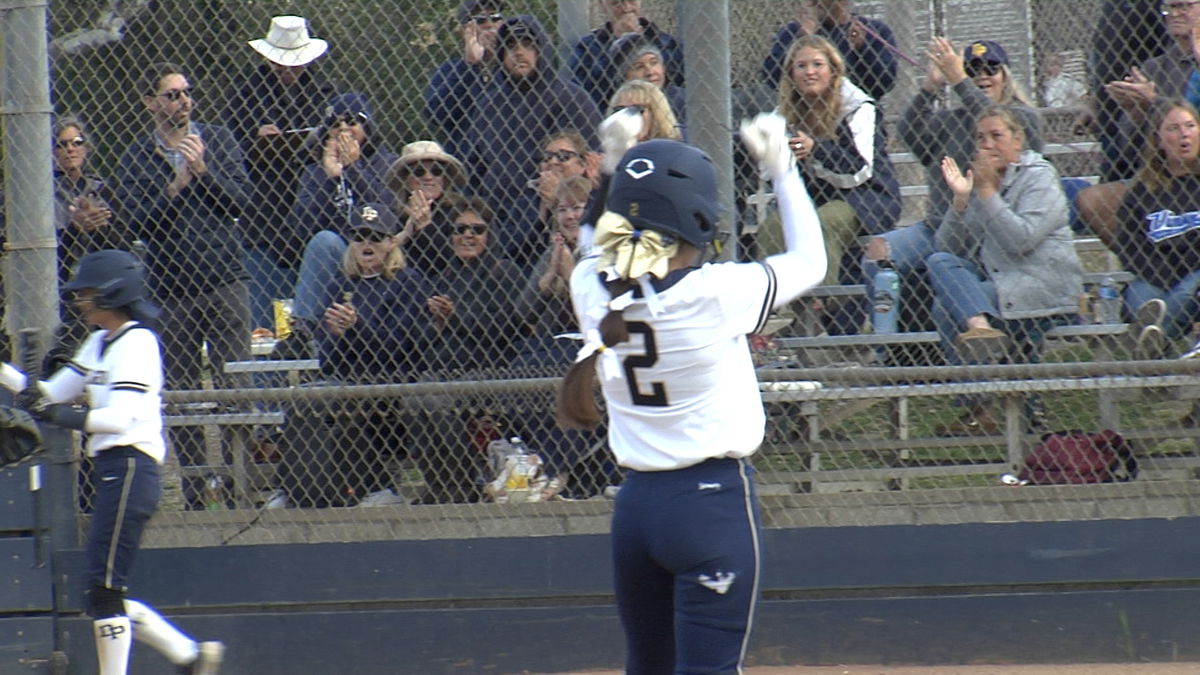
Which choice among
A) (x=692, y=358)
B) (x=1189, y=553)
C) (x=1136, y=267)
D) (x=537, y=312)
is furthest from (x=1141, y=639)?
(x=692, y=358)

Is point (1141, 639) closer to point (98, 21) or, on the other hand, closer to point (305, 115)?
point (305, 115)

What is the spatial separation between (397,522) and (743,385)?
265 cm

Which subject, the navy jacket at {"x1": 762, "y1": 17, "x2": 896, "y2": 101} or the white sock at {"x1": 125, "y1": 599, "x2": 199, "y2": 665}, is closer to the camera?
the white sock at {"x1": 125, "y1": 599, "x2": 199, "y2": 665}

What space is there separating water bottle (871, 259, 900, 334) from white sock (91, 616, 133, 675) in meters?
3.08

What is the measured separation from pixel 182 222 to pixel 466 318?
1265mm

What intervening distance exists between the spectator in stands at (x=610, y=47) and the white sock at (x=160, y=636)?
2.61 meters

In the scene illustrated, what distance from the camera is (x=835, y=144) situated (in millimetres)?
5512

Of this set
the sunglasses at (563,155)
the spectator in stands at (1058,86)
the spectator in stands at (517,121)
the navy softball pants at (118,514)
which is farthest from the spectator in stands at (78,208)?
the spectator in stands at (1058,86)

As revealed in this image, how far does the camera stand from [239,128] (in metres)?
5.71

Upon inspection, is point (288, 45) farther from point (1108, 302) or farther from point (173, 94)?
point (1108, 302)

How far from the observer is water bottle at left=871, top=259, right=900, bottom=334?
5426mm

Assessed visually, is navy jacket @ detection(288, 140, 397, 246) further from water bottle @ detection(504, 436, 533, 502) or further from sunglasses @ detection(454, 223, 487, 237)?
water bottle @ detection(504, 436, 533, 502)

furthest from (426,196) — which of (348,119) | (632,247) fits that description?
(632,247)

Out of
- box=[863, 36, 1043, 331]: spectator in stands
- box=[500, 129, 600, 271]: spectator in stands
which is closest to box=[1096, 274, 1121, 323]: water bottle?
box=[863, 36, 1043, 331]: spectator in stands
